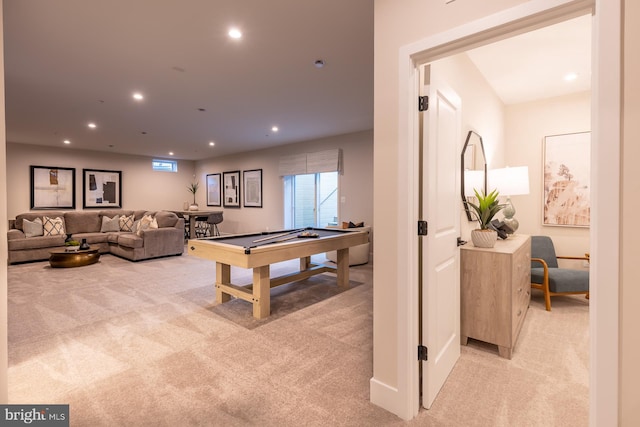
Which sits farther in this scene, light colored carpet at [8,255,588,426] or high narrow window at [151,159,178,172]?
high narrow window at [151,159,178,172]

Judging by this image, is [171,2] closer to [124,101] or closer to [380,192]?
[380,192]

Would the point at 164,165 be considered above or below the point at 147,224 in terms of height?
above

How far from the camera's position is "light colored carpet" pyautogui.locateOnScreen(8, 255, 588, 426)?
172 centimetres

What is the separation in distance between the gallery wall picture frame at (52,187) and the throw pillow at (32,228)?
1877 mm

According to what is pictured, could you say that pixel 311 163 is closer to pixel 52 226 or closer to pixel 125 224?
pixel 125 224

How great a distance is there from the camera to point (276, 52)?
2807mm

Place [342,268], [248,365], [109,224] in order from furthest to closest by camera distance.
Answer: [109,224] → [342,268] → [248,365]

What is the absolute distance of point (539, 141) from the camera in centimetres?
402

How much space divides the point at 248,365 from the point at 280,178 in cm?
587

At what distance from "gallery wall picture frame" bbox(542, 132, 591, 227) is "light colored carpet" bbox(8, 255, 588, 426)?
1.04 m

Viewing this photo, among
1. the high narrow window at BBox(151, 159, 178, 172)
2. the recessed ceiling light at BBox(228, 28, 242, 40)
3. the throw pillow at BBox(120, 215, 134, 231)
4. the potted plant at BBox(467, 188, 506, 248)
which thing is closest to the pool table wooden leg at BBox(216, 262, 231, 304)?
the recessed ceiling light at BBox(228, 28, 242, 40)

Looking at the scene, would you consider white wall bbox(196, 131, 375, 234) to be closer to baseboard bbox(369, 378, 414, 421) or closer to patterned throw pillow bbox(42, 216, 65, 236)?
patterned throw pillow bbox(42, 216, 65, 236)

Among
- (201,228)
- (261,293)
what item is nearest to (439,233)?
(261,293)

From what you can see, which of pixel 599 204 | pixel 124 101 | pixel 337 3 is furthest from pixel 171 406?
pixel 124 101
